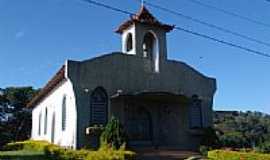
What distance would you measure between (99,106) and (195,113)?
7621mm

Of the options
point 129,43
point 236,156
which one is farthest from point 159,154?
point 129,43

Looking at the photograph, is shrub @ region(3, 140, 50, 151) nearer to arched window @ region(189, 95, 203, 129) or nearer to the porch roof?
the porch roof

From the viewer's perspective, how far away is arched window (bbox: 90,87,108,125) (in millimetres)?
25234

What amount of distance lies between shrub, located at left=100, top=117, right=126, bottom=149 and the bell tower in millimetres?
6216

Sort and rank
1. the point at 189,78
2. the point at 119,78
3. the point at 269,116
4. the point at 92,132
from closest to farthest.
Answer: the point at 92,132
the point at 119,78
the point at 189,78
the point at 269,116

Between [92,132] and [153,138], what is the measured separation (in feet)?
15.1

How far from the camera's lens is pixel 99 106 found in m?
25.4

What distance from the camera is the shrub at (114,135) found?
2283 cm

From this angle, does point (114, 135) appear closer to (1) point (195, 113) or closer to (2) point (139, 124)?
(2) point (139, 124)

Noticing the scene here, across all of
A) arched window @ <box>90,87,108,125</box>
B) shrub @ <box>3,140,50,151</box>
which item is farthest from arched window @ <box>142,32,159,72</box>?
shrub @ <box>3,140,50,151</box>

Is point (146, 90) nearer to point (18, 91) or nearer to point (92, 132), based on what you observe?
point (92, 132)

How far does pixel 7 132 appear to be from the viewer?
2352 inches

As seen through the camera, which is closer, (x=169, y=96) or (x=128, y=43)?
(x=169, y=96)

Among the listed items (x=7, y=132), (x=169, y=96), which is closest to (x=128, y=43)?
(x=169, y=96)
